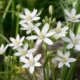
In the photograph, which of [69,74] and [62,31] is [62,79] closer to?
[69,74]

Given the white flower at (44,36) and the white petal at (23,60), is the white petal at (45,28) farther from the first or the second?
the white petal at (23,60)

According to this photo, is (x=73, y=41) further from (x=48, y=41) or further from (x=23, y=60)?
(x=23, y=60)

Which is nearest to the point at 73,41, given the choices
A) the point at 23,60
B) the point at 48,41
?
the point at 48,41

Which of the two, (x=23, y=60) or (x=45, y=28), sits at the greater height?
(x=45, y=28)

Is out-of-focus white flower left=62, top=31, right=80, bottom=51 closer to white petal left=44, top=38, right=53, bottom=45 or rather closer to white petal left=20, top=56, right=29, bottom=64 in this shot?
white petal left=44, top=38, right=53, bottom=45

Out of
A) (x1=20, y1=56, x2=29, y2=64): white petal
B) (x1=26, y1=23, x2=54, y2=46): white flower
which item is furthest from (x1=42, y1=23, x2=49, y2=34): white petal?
(x1=20, y1=56, x2=29, y2=64): white petal

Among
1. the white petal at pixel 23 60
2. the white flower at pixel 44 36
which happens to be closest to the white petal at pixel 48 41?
the white flower at pixel 44 36

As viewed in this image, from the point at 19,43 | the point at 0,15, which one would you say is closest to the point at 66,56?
the point at 19,43

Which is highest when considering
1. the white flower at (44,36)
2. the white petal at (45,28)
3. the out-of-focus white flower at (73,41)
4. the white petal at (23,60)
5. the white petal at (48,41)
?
the white petal at (45,28)

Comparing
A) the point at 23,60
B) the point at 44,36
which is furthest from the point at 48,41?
the point at 23,60

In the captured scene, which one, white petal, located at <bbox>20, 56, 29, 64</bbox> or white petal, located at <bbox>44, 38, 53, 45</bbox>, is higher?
white petal, located at <bbox>44, 38, 53, 45</bbox>

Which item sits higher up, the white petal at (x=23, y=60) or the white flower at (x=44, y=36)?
the white flower at (x=44, y=36)
